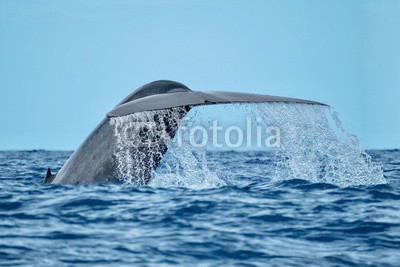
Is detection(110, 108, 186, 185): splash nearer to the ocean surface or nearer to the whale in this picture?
the whale

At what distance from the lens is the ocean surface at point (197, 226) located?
5.42 metres

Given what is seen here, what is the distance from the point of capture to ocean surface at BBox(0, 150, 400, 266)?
542 centimetres

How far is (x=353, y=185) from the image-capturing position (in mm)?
10492

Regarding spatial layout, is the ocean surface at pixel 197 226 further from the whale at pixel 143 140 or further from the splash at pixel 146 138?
the splash at pixel 146 138

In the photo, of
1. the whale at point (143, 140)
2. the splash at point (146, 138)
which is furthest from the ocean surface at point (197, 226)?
the splash at point (146, 138)

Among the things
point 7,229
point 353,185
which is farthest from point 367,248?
point 353,185

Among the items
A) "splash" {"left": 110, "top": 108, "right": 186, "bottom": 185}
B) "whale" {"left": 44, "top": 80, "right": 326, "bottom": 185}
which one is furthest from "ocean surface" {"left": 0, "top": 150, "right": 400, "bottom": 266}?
"splash" {"left": 110, "top": 108, "right": 186, "bottom": 185}

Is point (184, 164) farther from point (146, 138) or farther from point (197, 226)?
point (197, 226)

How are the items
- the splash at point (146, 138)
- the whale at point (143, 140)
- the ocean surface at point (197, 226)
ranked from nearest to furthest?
the ocean surface at point (197, 226), the whale at point (143, 140), the splash at point (146, 138)

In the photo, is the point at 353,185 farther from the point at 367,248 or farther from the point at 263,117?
the point at 367,248

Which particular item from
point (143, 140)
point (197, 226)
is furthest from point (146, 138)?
point (197, 226)

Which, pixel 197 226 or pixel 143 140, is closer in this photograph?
pixel 197 226

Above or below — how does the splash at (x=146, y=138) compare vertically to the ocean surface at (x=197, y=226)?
above

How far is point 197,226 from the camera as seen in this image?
22.0 ft
